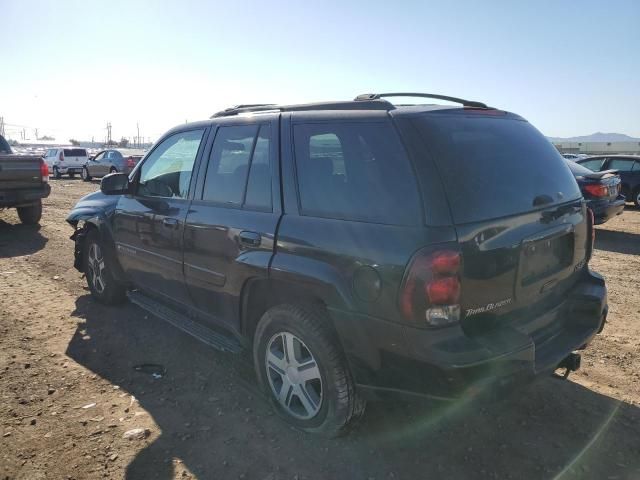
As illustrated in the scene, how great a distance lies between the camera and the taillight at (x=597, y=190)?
29.0 feet

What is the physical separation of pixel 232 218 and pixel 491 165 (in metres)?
1.64

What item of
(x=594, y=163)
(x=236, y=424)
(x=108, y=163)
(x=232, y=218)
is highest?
(x=594, y=163)

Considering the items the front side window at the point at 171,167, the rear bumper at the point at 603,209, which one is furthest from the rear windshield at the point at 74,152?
the rear bumper at the point at 603,209

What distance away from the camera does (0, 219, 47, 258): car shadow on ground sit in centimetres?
780

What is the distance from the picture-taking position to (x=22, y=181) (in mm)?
9172

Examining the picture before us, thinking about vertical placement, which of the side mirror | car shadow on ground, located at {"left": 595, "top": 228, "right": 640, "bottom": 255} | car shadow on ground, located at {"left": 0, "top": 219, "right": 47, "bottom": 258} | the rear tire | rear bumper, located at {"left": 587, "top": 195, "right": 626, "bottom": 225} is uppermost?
the side mirror

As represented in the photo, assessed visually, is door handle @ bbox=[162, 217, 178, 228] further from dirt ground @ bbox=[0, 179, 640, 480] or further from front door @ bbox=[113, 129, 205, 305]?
dirt ground @ bbox=[0, 179, 640, 480]

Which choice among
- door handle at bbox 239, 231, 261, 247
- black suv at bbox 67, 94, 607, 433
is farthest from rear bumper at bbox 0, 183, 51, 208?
door handle at bbox 239, 231, 261, 247

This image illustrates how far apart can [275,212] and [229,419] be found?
1.39m

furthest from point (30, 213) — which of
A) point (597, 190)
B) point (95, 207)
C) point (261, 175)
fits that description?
point (597, 190)

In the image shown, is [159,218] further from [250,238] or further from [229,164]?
[250,238]

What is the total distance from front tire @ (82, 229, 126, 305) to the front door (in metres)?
0.46

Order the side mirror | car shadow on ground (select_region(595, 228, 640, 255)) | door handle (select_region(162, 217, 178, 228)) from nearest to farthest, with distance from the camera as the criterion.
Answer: door handle (select_region(162, 217, 178, 228))
the side mirror
car shadow on ground (select_region(595, 228, 640, 255))

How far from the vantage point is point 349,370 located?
2658mm
